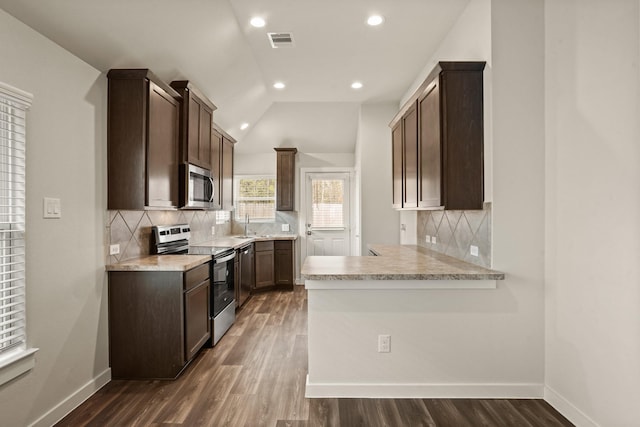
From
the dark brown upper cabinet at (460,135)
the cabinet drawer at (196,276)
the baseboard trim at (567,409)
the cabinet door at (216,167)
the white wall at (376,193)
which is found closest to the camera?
the baseboard trim at (567,409)

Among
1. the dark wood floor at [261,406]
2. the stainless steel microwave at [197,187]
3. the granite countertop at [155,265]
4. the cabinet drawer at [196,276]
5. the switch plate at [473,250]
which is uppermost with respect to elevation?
the stainless steel microwave at [197,187]

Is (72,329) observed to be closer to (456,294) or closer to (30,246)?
(30,246)

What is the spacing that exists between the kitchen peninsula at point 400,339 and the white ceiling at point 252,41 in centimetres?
203

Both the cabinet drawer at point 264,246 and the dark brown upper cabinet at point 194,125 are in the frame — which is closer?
the dark brown upper cabinet at point 194,125

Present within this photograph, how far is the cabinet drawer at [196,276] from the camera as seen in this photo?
2791mm

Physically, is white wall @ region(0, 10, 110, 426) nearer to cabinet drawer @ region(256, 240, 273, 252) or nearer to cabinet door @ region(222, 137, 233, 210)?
cabinet door @ region(222, 137, 233, 210)

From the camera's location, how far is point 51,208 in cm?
216

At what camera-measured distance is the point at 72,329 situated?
2330 mm

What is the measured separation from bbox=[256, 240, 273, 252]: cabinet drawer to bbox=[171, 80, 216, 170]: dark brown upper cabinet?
2055mm

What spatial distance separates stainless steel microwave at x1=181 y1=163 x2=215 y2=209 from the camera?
3264 millimetres

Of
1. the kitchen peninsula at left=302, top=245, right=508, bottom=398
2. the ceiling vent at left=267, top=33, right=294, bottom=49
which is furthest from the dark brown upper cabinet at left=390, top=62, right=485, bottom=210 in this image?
the ceiling vent at left=267, top=33, right=294, bottom=49

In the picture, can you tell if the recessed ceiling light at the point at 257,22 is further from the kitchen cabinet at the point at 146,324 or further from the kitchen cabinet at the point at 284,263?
the kitchen cabinet at the point at 284,263

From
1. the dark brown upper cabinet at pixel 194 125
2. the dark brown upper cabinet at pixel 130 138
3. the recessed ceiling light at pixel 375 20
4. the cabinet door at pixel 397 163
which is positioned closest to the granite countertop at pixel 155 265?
the dark brown upper cabinet at pixel 130 138

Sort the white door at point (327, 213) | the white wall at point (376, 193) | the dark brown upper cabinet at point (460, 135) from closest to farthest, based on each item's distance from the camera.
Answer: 1. the dark brown upper cabinet at point (460, 135)
2. the white wall at point (376, 193)
3. the white door at point (327, 213)
